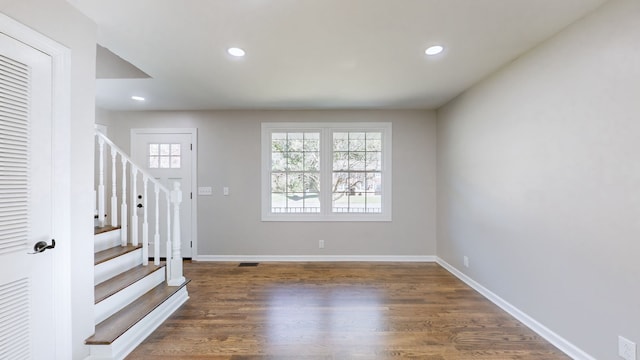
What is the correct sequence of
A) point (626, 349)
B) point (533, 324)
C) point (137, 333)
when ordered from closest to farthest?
point (626, 349) → point (137, 333) → point (533, 324)

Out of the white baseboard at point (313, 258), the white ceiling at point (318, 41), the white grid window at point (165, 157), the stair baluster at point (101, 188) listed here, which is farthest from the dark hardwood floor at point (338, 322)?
the white ceiling at point (318, 41)

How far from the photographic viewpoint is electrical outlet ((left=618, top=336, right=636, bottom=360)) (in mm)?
1582

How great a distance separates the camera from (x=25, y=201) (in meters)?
1.49

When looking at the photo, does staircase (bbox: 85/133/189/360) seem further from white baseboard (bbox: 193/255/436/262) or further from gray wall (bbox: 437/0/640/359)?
gray wall (bbox: 437/0/640/359)

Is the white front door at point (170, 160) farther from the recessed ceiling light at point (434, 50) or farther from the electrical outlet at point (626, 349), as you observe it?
the electrical outlet at point (626, 349)

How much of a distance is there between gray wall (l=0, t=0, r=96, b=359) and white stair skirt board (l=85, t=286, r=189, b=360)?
4.0 inches

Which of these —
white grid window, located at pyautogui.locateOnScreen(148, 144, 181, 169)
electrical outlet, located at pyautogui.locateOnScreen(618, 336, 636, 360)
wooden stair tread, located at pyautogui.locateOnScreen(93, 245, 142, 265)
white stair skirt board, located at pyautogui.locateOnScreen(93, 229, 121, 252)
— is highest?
white grid window, located at pyautogui.locateOnScreen(148, 144, 181, 169)

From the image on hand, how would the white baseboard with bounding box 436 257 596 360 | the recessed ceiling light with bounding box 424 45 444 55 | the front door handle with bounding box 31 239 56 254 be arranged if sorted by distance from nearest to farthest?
the front door handle with bounding box 31 239 56 254
the white baseboard with bounding box 436 257 596 360
the recessed ceiling light with bounding box 424 45 444 55

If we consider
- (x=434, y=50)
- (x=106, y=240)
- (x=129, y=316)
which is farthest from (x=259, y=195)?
(x=434, y=50)

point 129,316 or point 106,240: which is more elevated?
point 106,240

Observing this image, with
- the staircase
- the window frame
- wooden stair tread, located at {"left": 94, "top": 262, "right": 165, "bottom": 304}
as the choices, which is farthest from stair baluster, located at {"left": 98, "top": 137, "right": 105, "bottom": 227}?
the window frame

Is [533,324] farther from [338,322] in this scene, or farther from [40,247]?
[40,247]

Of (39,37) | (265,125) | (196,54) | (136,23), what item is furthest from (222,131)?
(39,37)

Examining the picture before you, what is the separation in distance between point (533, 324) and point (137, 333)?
3.29m
